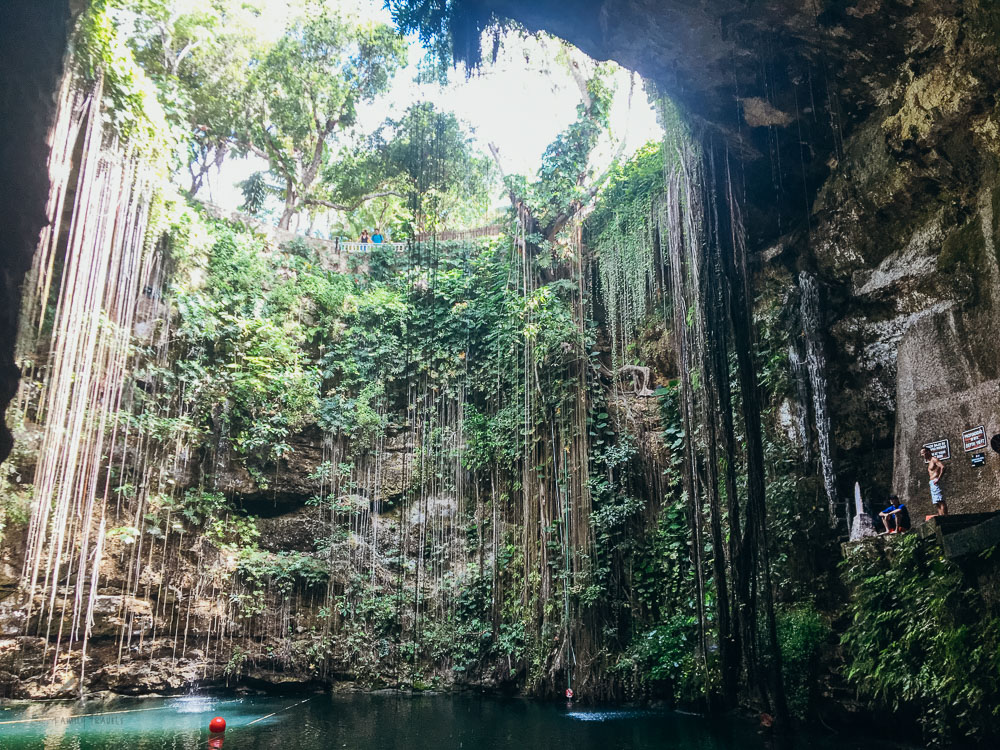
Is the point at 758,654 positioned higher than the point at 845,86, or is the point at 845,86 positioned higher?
the point at 845,86

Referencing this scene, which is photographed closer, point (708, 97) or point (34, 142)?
point (34, 142)

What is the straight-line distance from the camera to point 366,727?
6.85 m

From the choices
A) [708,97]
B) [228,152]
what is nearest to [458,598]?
[708,97]

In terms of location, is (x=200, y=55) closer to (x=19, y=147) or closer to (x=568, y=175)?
(x=568, y=175)

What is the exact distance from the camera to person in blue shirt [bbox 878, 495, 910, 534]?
19.5ft

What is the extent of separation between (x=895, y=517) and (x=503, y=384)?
6675 millimetres

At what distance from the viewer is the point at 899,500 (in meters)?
6.42

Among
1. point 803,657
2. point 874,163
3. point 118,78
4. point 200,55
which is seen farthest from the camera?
point 200,55

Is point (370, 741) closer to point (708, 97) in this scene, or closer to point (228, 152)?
point (708, 97)

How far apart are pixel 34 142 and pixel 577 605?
7848 millimetres

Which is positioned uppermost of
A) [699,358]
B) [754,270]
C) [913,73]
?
[913,73]

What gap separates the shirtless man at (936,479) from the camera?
5.77 m

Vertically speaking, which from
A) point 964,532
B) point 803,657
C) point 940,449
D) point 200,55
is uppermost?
point 200,55

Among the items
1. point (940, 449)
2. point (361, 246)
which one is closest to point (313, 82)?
point (361, 246)
